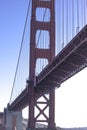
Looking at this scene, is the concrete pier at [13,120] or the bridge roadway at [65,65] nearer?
the bridge roadway at [65,65]

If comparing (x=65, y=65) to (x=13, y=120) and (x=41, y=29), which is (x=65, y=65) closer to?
(x=41, y=29)

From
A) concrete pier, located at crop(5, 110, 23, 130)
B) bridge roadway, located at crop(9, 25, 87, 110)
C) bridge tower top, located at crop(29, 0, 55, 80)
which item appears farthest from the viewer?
concrete pier, located at crop(5, 110, 23, 130)

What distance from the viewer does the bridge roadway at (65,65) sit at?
26203 millimetres

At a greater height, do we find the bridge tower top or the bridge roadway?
the bridge tower top

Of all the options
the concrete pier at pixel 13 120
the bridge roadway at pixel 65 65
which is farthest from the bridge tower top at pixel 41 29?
the concrete pier at pixel 13 120

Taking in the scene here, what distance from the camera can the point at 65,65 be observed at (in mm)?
31375

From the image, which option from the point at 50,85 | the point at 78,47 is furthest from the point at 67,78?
the point at 78,47

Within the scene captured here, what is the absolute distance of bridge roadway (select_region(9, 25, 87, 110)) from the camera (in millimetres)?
26203

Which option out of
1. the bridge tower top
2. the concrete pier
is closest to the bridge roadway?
the bridge tower top

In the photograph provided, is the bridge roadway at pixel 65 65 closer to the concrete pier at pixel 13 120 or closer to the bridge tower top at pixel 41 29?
the bridge tower top at pixel 41 29

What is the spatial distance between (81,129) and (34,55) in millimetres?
54652

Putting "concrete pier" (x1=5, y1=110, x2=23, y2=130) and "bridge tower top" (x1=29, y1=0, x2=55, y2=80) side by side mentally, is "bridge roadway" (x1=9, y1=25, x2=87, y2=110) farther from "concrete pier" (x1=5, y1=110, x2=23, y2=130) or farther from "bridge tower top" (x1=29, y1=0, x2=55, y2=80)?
"concrete pier" (x1=5, y1=110, x2=23, y2=130)

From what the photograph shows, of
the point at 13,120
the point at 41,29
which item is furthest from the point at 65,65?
the point at 13,120

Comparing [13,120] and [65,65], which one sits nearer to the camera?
[65,65]
